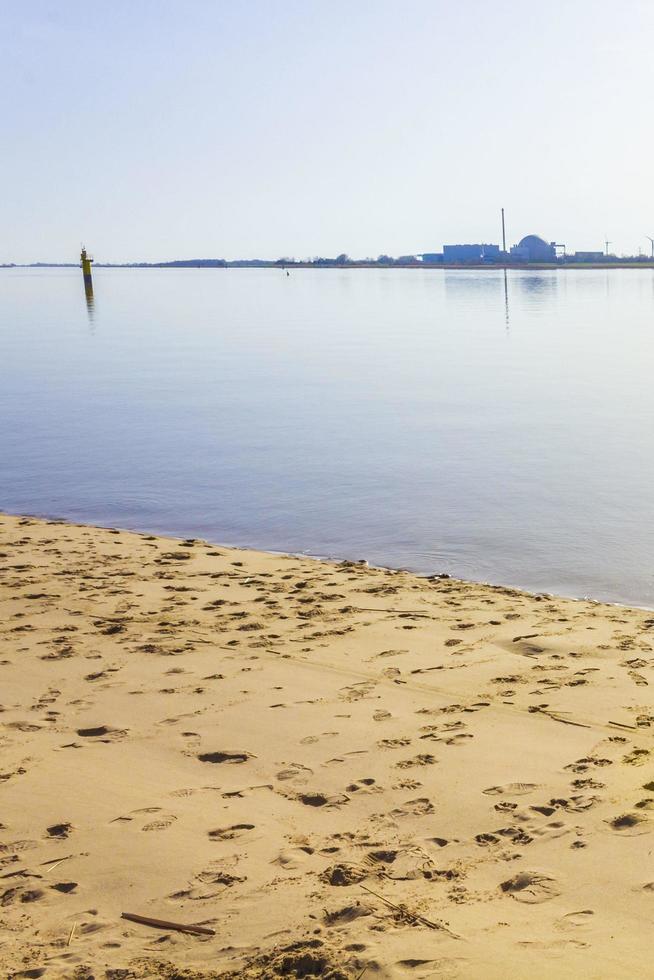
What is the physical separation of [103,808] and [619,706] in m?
3.21

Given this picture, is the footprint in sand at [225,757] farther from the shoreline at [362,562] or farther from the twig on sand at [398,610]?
the shoreline at [362,562]

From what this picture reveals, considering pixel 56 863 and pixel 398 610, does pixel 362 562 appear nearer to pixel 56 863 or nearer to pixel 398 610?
pixel 398 610

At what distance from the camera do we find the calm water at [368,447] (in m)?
11.8

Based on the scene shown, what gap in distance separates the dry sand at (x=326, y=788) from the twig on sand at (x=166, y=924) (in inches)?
1.7

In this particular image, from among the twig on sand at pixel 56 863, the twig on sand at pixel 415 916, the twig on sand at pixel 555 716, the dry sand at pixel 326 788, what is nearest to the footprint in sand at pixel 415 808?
the dry sand at pixel 326 788

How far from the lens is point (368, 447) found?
18.1 meters

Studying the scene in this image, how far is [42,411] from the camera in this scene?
23828mm

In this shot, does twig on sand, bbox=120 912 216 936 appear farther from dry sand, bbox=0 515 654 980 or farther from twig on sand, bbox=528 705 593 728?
twig on sand, bbox=528 705 593 728

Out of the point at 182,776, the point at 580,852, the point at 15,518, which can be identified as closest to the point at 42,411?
the point at 15,518

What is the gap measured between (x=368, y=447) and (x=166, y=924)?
1451cm

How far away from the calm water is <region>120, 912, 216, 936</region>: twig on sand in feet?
21.2

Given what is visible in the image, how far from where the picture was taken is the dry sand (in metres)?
3.75

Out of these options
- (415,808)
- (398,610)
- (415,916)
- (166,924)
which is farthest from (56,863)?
(398,610)

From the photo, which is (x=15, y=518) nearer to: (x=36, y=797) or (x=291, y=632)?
(x=291, y=632)
